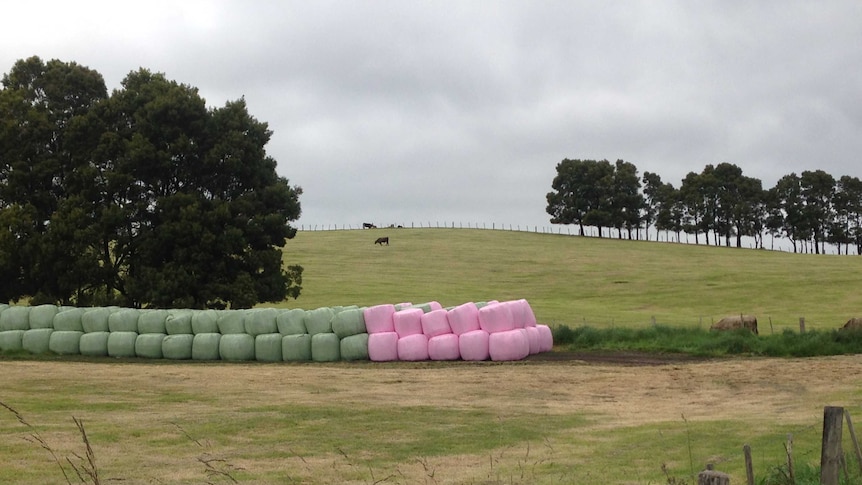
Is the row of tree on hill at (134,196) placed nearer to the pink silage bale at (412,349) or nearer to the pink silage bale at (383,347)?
the pink silage bale at (383,347)

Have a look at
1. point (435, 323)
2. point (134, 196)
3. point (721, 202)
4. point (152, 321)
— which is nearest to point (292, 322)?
point (435, 323)

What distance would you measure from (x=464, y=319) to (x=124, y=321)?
33.1 ft

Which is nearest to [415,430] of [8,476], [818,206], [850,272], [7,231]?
[8,476]

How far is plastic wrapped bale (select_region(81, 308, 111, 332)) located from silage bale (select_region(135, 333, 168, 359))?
1.25 m

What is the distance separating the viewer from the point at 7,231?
3566cm

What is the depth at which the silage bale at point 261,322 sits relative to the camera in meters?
28.1

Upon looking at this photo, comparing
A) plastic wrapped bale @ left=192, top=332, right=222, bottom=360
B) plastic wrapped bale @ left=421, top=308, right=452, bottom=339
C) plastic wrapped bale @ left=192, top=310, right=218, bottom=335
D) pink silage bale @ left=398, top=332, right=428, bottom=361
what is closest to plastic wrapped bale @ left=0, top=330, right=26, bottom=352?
plastic wrapped bale @ left=192, top=310, right=218, bottom=335

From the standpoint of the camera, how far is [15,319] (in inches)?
1171

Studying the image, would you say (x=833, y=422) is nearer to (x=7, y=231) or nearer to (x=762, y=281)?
(x=7, y=231)

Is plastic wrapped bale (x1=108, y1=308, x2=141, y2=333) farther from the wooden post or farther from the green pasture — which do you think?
the wooden post

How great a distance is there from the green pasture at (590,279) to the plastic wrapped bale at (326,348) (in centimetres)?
1546

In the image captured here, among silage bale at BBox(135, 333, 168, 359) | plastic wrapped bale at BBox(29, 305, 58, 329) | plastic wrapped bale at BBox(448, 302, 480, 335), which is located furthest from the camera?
plastic wrapped bale at BBox(29, 305, 58, 329)

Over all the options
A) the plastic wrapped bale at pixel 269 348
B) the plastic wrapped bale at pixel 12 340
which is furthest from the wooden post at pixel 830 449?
the plastic wrapped bale at pixel 12 340

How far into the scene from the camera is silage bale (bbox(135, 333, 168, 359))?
28875mm
